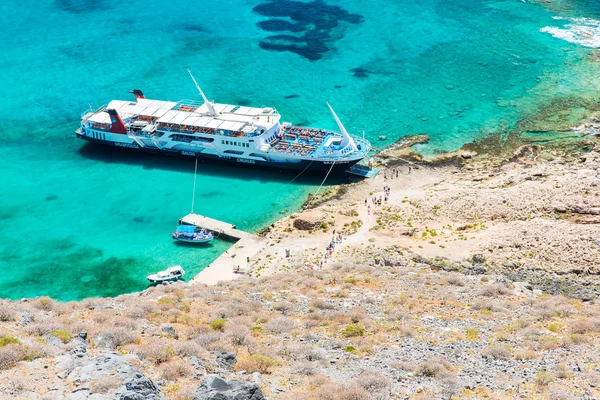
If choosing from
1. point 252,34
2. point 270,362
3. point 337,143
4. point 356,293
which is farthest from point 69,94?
point 270,362

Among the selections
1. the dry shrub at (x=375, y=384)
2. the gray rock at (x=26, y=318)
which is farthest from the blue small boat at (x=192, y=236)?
the dry shrub at (x=375, y=384)

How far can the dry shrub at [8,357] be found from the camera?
29500 millimetres

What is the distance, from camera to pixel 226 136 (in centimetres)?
8256

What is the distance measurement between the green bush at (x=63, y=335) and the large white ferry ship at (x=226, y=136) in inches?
1904

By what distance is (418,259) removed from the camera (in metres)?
56.3

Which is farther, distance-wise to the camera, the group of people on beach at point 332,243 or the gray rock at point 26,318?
the group of people on beach at point 332,243

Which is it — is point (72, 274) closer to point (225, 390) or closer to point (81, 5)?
point (225, 390)

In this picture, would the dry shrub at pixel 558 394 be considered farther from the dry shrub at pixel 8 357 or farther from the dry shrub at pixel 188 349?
the dry shrub at pixel 8 357

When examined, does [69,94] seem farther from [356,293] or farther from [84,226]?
[356,293]

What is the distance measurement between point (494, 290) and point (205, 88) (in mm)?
66682

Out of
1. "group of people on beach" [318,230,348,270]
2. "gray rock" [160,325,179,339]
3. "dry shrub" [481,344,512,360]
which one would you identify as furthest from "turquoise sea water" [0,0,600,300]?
"dry shrub" [481,344,512,360]

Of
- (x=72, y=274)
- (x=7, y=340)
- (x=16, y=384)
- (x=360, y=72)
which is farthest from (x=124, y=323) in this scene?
(x=360, y=72)

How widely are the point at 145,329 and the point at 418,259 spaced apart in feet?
88.6

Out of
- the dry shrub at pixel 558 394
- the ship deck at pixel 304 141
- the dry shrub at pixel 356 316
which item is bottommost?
the ship deck at pixel 304 141
